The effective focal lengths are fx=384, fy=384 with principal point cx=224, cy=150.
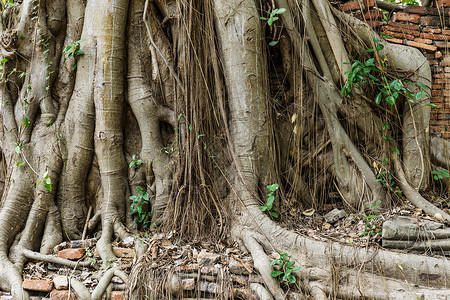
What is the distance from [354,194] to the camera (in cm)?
353

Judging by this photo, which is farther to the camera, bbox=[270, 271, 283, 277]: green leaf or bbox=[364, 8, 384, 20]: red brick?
bbox=[364, 8, 384, 20]: red brick

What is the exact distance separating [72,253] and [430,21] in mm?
4414

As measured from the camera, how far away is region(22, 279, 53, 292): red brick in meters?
2.92

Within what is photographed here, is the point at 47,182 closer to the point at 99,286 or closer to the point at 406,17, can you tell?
the point at 99,286

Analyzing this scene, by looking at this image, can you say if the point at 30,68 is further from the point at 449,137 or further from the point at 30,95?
the point at 449,137

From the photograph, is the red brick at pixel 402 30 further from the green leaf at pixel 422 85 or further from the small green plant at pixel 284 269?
the small green plant at pixel 284 269

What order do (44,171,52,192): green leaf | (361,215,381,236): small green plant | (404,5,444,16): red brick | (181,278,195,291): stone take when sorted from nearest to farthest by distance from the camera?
(181,278,195,291): stone
(361,215,381,236): small green plant
(44,171,52,192): green leaf
(404,5,444,16): red brick

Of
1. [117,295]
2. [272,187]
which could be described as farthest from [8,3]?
[272,187]

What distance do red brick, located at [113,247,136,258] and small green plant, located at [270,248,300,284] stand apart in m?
1.18

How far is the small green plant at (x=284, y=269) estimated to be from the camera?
2.57m

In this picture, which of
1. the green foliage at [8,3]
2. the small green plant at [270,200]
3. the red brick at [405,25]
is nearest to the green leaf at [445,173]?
the red brick at [405,25]

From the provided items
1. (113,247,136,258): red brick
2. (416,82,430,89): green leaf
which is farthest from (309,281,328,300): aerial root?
(416,82,430,89): green leaf

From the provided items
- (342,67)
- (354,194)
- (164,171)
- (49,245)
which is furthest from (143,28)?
(354,194)

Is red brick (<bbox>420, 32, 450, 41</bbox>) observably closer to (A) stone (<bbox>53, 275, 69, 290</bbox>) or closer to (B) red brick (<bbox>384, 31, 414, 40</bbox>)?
(B) red brick (<bbox>384, 31, 414, 40</bbox>)
